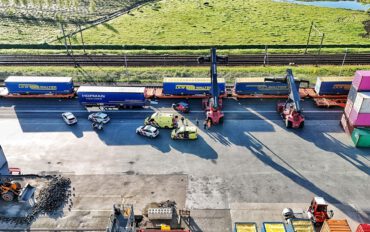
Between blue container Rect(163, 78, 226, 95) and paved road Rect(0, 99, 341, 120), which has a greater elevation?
blue container Rect(163, 78, 226, 95)

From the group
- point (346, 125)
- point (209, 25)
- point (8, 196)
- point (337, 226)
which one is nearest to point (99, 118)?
point (8, 196)

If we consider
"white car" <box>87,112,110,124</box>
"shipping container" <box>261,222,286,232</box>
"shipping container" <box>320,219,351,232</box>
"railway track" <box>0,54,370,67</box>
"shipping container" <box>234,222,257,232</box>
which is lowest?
"railway track" <box>0,54,370,67</box>

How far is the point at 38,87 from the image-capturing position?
187 ft

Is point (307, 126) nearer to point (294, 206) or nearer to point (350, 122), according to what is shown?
point (350, 122)

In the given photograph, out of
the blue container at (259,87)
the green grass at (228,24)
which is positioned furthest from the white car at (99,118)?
the green grass at (228,24)

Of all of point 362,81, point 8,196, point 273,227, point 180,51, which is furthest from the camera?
point 180,51

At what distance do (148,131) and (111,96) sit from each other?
10262 mm

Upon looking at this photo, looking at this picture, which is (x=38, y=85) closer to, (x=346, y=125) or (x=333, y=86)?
(x=346, y=125)

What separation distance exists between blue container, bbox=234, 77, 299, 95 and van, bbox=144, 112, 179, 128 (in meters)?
14.1

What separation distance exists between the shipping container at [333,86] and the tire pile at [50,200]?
4334cm

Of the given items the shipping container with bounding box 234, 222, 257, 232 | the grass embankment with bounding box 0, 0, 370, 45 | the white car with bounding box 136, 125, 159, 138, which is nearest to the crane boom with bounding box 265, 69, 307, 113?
the white car with bounding box 136, 125, 159, 138

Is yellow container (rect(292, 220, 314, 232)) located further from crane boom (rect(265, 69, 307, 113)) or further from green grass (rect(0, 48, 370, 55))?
green grass (rect(0, 48, 370, 55))

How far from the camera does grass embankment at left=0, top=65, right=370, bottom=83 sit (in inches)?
2549

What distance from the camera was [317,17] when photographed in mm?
103125
